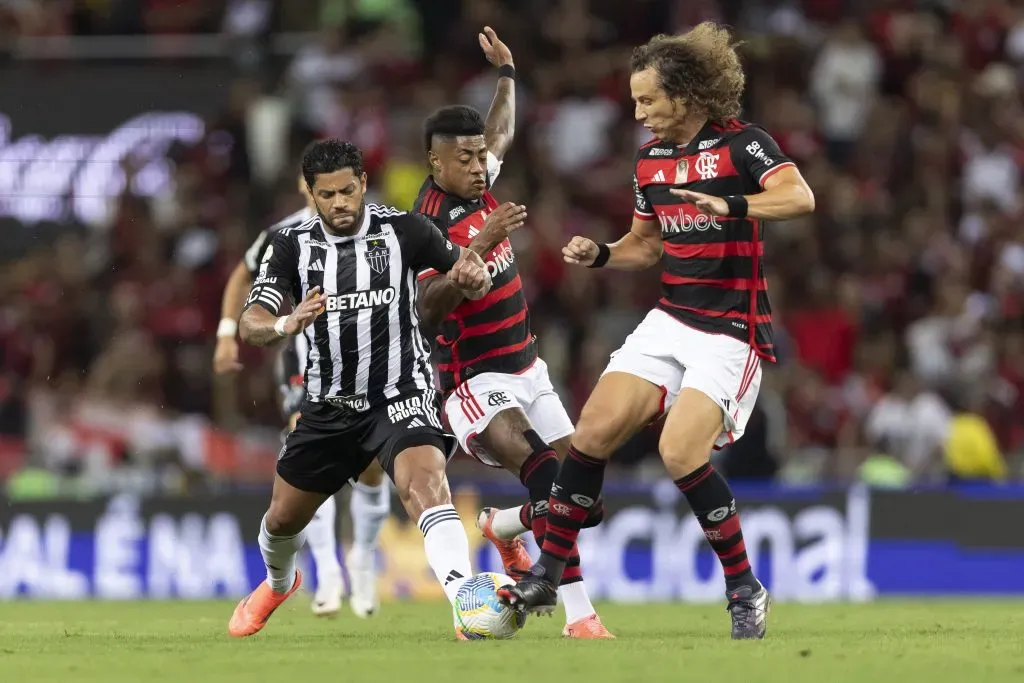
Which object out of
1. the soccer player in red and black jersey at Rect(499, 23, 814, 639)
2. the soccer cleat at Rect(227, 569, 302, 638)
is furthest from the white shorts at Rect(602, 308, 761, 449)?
the soccer cleat at Rect(227, 569, 302, 638)

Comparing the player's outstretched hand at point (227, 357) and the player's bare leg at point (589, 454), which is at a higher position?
the player's outstretched hand at point (227, 357)

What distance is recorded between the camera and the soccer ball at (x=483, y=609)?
7.89m

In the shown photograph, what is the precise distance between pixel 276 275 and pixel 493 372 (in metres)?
1.30

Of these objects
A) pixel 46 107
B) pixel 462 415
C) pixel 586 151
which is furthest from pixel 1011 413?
pixel 46 107

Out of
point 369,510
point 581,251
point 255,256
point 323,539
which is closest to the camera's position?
point 581,251

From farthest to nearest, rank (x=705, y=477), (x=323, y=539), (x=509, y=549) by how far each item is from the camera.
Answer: (x=323, y=539), (x=509, y=549), (x=705, y=477)

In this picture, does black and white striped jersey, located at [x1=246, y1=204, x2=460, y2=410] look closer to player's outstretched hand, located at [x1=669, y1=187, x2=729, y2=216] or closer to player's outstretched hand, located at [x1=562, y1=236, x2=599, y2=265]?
player's outstretched hand, located at [x1=562, y1=236, x2=599, y2=265]

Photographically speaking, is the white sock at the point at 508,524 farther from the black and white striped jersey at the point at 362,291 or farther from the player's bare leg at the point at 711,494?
the player's bare leg at the point at 711,494

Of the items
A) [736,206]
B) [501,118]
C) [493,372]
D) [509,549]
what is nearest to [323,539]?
[509,549]

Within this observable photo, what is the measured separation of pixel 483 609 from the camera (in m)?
7.92

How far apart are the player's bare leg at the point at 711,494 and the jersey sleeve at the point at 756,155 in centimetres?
104

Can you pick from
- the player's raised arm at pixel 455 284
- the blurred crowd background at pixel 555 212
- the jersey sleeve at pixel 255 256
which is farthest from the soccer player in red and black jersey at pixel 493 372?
the blurred crowd background at pixel 555 212

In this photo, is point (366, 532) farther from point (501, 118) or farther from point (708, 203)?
point (708, 203)

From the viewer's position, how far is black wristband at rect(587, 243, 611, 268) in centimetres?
881
